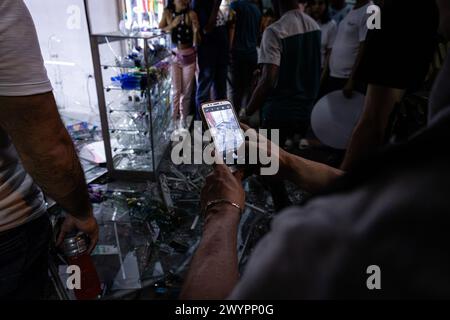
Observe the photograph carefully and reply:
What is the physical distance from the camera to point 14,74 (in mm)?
896

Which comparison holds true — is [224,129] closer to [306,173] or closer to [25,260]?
[306,173]

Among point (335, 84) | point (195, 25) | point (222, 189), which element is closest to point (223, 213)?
point (222, 189)

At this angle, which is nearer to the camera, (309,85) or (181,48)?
(309,85)

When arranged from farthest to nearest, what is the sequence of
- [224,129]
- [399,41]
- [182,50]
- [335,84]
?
1. [182,50]
2. [335,84]
3. [399,41]
4. [224,129]

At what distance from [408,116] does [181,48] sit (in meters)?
3.57

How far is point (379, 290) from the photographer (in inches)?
12.2

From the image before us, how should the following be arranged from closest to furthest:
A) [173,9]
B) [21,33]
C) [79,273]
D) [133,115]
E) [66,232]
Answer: [21,33] < [66,232] < [79,273] < [133,115] < [173,9]

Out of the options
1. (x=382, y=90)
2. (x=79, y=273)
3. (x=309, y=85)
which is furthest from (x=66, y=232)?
(x=309, y=85)

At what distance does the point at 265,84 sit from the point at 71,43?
288cm

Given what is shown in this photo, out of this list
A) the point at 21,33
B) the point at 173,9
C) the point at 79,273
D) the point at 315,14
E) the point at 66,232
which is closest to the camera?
the point at 21,33

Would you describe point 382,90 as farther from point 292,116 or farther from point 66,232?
point 66,232

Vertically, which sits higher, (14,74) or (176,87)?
(14,74)

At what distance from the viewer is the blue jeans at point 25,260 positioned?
1137mm

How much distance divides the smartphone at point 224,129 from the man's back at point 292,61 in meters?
1.34
